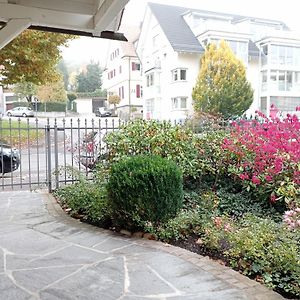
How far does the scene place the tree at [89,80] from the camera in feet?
175

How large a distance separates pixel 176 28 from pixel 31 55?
20150 millimetres

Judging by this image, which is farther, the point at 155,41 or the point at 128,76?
the point at 128,76

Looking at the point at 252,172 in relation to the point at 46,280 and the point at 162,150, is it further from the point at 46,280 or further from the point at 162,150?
the point at 46,280

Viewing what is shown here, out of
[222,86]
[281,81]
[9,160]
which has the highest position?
[281,81]

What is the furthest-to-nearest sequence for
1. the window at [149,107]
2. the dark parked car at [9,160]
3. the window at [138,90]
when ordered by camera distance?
the window at [138,90] → the window at [149,107] → the dark parked car at [9,160]

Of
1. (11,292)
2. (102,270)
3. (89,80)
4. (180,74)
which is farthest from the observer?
(89,80)

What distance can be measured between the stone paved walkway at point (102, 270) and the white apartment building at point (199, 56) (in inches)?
879

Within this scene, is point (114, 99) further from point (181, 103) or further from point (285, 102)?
point (285, 102)

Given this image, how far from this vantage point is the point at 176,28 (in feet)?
90.8

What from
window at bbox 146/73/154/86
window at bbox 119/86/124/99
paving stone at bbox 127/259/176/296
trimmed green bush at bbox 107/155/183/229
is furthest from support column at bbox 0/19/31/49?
window at bbox 119/86/124/99

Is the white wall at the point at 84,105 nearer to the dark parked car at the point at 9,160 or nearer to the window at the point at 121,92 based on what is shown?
the window at the point at 121,92

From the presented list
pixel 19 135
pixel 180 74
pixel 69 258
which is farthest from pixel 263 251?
pixel 180 74

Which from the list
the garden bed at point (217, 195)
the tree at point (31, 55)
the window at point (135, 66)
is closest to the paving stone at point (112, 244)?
the garden bed at point (217, 195)

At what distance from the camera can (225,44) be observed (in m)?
24.0
